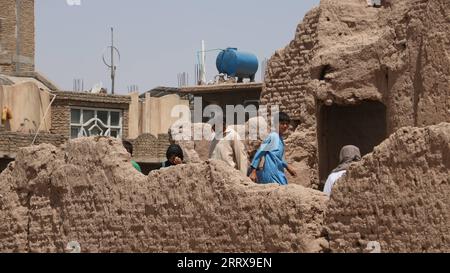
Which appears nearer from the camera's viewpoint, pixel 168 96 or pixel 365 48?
pixel 365 48

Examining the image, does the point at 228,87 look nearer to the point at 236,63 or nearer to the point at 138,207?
the point at 236,63

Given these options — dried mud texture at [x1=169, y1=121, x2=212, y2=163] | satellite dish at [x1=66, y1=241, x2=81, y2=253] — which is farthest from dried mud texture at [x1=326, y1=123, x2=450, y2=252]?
dried mud texture at [x1=169, y1=121, x2=212, y2=163]

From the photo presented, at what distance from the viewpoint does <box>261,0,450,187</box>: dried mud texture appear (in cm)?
1311

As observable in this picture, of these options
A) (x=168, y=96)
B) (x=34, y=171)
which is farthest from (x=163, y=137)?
(x=34, y=171)

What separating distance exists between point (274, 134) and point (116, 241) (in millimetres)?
1820

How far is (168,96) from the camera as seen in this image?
36.9 meters

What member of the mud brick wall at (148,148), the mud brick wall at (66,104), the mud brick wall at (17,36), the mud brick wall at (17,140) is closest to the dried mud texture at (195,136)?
the mud brick wall at (17,140)

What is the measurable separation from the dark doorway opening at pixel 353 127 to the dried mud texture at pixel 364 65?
0.37 meters

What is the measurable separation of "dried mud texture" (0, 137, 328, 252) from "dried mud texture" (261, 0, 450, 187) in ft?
10.7

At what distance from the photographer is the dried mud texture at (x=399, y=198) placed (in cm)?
886

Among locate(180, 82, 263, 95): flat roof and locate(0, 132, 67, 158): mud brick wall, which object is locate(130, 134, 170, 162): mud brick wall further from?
locate(180, 82, 263, 95): flat roof

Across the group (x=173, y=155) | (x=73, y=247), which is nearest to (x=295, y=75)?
(x=173, y=155)

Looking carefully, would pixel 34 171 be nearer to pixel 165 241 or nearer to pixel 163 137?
pixel 165 241
